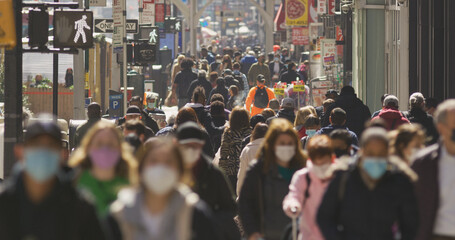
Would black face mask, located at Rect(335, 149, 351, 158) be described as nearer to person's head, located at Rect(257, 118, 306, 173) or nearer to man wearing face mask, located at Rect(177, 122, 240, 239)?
person's head, located at Rect(257, 118, 306, 173)

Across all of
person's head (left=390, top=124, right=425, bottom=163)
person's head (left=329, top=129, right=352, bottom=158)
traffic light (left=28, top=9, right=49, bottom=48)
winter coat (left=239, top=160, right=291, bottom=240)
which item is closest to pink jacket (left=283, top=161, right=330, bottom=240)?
winter coat (left=239, top=160, right=291, bottom=240)

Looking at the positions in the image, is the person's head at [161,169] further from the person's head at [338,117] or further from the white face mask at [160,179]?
the person's head at [338,117]

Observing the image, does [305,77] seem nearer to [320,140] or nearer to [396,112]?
[396,112]

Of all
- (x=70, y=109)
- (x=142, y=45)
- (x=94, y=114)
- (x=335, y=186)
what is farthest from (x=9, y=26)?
(x=70, y=109)

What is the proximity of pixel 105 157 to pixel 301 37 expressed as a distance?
4048cm

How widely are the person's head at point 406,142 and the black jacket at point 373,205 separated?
104 cm

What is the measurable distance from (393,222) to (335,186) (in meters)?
0.40

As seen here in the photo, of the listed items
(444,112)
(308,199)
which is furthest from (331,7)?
(444,112)

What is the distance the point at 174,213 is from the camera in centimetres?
601

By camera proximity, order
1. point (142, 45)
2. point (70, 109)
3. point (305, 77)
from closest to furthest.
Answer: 1. point (142, 45)
2. point (70, 109)
3. point (305, 77)

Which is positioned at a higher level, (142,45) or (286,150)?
(142,45)

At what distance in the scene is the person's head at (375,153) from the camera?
682 centimetres

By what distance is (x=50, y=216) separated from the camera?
5.70 meters

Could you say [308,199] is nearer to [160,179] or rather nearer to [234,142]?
[160,179]
